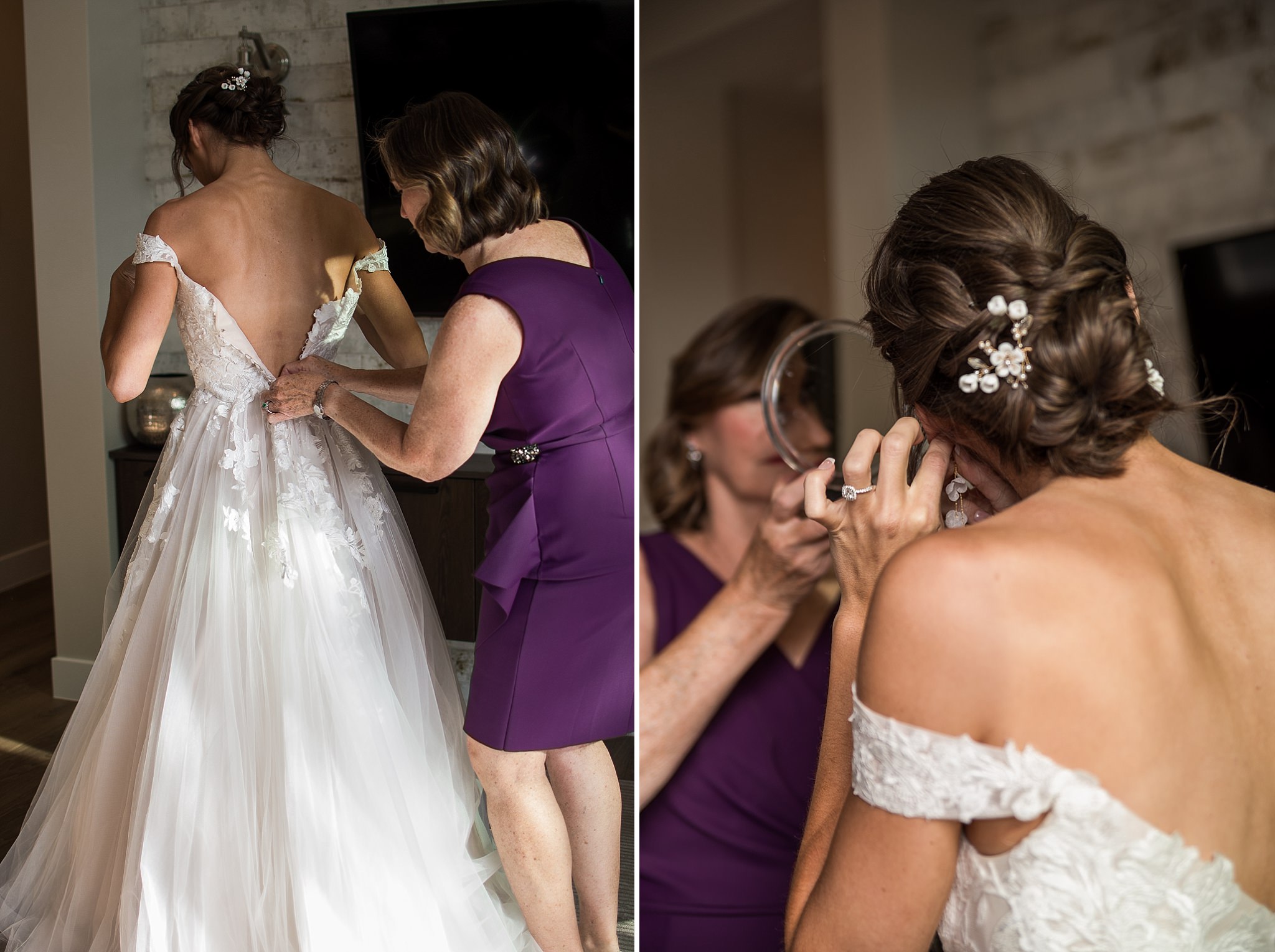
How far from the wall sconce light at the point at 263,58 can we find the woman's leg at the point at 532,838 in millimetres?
887

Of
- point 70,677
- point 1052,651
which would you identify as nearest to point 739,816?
point 1052,651

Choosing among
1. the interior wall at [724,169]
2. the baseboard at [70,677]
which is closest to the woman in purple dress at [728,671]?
the interior wall at [724,169]

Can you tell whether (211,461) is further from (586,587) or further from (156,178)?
(586,587)

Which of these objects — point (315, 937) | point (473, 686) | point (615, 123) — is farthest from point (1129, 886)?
point (615, 123)

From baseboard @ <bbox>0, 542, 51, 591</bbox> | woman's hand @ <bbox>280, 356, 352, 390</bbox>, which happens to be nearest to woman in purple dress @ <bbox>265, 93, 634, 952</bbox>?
woman's hand @ <bbox>280, 356, 352, 390</bbox>

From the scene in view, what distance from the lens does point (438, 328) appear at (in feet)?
3.64

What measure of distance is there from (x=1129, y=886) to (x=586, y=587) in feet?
2.29

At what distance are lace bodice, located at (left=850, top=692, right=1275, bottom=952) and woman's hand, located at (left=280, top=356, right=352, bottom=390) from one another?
0.72 metres

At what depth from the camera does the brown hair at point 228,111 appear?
109 cm

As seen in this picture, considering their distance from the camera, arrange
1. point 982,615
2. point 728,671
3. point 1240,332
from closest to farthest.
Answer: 1. point 982,615
2. point 728,671
3. point 1240,332

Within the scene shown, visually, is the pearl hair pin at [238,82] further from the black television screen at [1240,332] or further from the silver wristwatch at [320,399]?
the black television screen at [1240,332]

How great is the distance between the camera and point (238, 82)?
1102mm

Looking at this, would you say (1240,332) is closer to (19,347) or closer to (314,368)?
(314,368)

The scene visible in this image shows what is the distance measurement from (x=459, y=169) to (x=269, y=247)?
0.83ft
